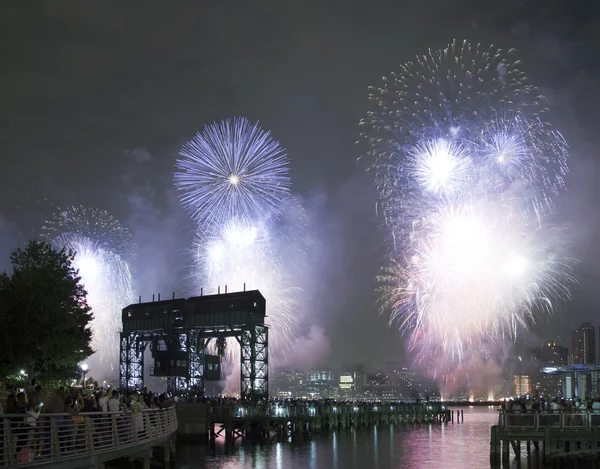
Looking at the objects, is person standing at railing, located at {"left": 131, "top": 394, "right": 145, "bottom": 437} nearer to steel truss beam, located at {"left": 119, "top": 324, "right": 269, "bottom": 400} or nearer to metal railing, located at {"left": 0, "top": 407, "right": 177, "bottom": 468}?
metal railing, located at {"left": 0, "top": 407, "right": 177, "bottom": 468}

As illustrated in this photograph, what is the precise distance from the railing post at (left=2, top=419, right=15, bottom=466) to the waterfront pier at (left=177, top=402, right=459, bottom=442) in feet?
117

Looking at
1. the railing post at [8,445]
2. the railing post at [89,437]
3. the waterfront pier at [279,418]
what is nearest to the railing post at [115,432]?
the railing post at [89,437]

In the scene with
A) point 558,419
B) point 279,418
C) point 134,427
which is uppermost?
point 134,427

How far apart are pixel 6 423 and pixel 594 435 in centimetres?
2503

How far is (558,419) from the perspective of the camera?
31.8 metres

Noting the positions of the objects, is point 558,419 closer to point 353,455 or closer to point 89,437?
point 353,455

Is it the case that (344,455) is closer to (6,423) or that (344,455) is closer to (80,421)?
(80,421)

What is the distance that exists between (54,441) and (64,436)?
0.29 metres

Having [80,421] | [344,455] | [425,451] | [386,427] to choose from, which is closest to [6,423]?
[80,421]

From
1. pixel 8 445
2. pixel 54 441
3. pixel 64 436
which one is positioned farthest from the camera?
pixel 64 436

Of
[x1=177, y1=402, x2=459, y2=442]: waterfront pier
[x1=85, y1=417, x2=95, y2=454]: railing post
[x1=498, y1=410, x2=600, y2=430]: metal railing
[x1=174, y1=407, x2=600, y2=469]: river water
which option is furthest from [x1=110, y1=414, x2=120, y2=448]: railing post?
[x1=177, y1=402, x2=459, y2=442]: waterfront pier

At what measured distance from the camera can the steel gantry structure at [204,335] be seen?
2508 inches

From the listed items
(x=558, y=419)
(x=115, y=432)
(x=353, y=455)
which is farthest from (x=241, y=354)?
(x=115, y=432)

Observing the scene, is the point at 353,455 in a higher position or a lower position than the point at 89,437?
lower
